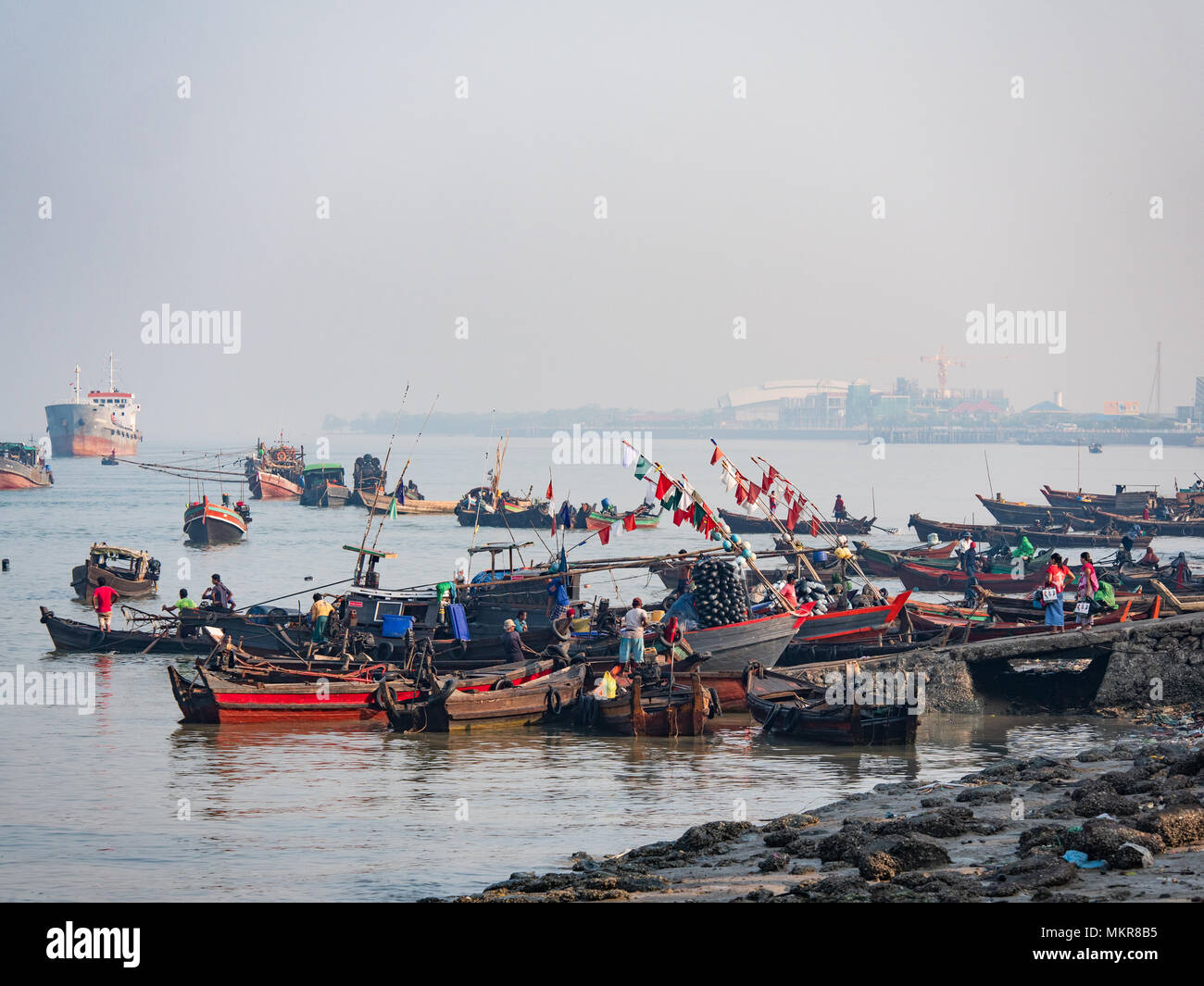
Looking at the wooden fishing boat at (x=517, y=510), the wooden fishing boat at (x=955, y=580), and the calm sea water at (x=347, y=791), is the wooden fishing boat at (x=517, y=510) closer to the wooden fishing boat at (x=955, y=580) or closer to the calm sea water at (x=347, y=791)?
the wooden fishing boat at (x=955, y=580)

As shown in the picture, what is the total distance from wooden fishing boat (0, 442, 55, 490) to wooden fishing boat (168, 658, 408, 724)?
98529 mm

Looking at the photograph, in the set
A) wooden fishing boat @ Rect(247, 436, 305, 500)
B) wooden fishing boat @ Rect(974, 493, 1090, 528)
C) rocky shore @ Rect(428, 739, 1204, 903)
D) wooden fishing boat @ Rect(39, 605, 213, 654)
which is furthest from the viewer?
wooden fishing boat @ Rect(247, 436, 305, 500)

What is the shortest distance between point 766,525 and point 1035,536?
39.8ft

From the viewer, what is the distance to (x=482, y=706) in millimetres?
21875

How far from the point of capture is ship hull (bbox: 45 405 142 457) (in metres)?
179

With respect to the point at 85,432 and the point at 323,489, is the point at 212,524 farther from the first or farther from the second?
the point at 85,432

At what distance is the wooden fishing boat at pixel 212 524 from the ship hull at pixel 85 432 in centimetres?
12216

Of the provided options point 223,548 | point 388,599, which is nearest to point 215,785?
point 388,599

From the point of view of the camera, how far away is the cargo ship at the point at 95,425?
176875 mm

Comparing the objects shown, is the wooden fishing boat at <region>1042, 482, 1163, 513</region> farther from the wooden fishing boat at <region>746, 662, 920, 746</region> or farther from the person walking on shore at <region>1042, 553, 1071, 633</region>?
the wooden fishing boat at <region>746, 662, 920, 746</region>

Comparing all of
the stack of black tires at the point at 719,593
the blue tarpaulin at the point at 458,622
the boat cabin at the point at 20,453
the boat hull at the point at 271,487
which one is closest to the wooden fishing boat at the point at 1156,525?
the stack of black tires at the point at 719,593

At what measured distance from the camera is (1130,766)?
17.2m

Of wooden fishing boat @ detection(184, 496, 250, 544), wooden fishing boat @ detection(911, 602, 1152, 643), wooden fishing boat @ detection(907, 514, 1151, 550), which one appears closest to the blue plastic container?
wooden fishing boat @ detection(911, 602, 1152, 643)

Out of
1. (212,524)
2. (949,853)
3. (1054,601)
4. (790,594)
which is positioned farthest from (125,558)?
(949,853)
